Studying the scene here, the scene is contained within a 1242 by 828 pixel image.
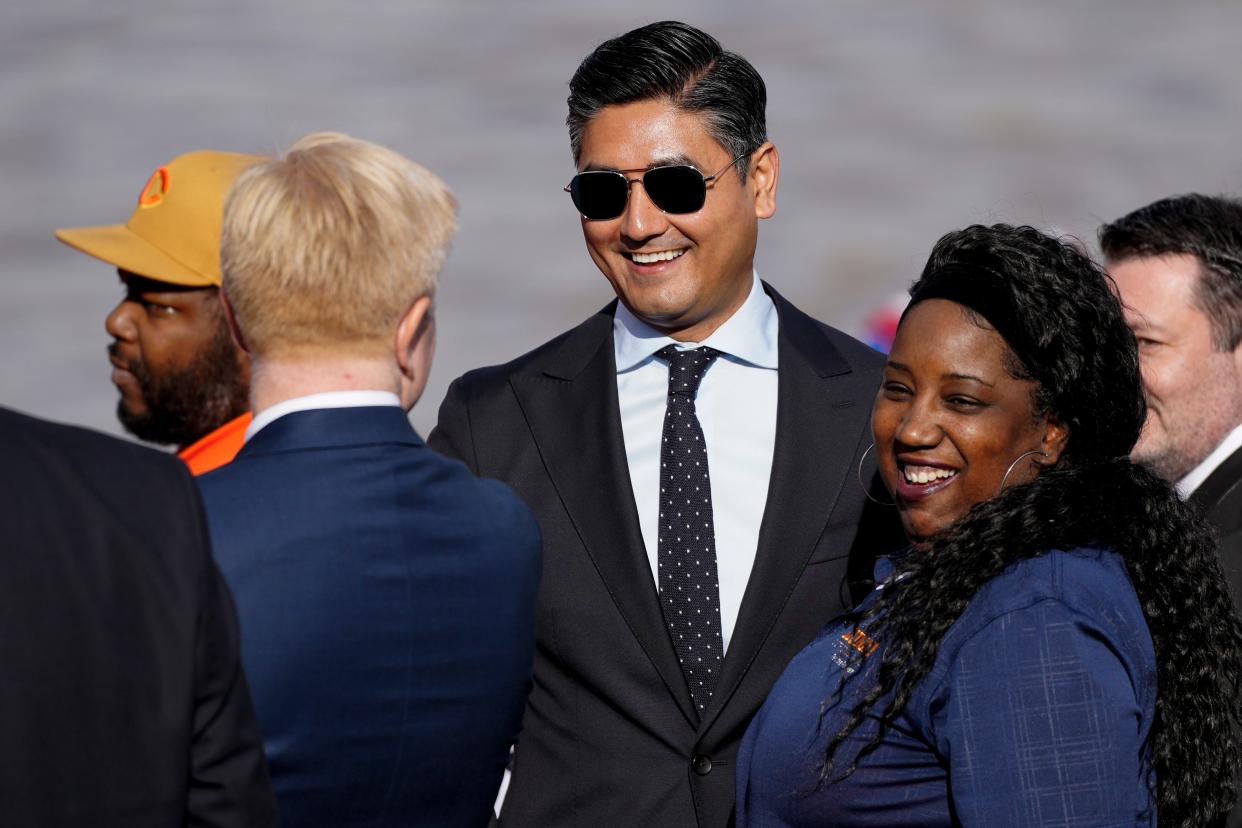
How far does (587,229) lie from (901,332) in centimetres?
89

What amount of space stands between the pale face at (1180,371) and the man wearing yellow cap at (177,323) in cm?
179

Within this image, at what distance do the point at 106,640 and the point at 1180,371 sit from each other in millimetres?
2434

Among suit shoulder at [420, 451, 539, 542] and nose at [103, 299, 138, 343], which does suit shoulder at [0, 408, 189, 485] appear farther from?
nose at [103, 299, 138, 343]

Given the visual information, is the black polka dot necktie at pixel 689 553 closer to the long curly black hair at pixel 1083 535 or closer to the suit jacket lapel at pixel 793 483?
the suit jacket lapel at pixel 793 483

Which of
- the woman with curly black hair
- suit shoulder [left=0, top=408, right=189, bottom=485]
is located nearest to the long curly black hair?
A: the woman with curly black hair

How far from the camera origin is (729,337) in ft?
10.4

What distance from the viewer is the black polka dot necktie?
288 centimetres

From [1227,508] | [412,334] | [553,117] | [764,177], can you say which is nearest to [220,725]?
[412,334]

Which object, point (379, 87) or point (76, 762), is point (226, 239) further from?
point (379, 87)

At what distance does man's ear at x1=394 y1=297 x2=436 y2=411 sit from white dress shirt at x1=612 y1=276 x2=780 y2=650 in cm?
93

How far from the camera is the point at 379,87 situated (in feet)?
33.9

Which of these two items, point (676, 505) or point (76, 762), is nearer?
point (76, 762)

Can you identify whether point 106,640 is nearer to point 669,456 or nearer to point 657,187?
point 669,456

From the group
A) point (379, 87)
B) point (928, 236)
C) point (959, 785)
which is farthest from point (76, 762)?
point (379, 87)
